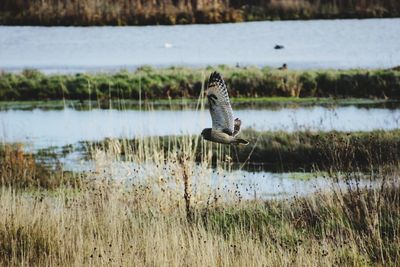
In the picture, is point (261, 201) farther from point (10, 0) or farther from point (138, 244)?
point (10, 0)

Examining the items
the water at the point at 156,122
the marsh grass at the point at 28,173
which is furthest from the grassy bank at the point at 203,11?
the marsh grass at the point at 28,173

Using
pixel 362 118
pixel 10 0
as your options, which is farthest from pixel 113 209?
pixel 10 0

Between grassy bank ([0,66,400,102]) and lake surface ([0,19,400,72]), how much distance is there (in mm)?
4446

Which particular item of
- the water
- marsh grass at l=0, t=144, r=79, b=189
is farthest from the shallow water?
the water

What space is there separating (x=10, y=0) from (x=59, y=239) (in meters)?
22.0

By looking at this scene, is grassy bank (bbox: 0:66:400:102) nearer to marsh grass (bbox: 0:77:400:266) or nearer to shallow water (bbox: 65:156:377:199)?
shallow water (bbox: 65:156:377:199)

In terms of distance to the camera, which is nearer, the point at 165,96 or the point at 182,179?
the point at 182,179

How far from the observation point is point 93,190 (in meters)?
9.24

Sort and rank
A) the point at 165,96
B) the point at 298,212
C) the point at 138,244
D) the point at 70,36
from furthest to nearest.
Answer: the point at 70,36, the point at 165,96, the point at 298,212, the point at 138,244

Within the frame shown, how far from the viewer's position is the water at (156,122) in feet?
56.7

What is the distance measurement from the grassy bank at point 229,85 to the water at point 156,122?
2.97m

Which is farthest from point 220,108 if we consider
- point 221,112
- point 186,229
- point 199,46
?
point 199,46

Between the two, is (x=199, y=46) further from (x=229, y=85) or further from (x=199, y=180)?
(x=199, y=180)

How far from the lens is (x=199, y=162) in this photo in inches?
579
